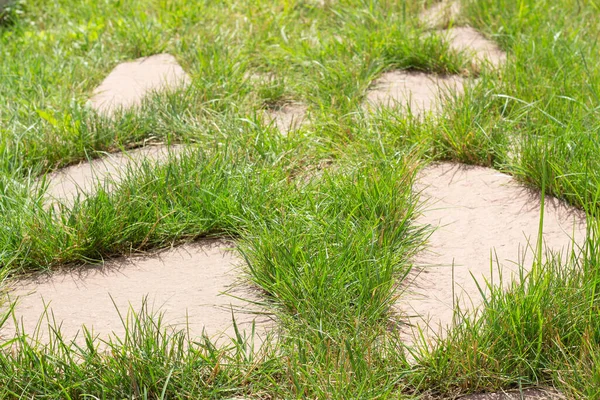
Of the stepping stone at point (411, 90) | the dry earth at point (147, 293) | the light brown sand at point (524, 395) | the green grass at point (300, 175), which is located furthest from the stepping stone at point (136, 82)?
the light brown sand at point (524, 395)

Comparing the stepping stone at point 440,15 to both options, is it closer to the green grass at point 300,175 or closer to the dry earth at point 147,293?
the green grass at point 300,175

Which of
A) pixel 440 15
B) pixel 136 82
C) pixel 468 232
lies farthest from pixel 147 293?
pixel 440 15

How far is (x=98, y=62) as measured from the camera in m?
4.50

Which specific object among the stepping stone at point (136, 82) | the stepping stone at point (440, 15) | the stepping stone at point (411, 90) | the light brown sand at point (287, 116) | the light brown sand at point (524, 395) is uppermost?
the stepping stone at point (440, 15)

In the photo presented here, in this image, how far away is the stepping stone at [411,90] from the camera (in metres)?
3.81

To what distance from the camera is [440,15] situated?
4.96m

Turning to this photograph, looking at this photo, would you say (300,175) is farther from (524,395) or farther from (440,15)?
(440,15)

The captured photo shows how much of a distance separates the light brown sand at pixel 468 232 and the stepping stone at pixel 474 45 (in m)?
1.15

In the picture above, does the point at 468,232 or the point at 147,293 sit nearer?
the point at 147,293

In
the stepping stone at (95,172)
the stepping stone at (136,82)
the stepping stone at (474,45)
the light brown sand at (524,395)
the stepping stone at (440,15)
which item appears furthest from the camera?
the stepping stone at (440,15)

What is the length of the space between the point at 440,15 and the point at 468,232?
7.88 ft

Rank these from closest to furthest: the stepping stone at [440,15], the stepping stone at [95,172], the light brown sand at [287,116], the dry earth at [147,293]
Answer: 1. the dry earth at [147,293]
2. the stepping stone at [95,172]
3. the light brown sand at [287,116]
4. the stepping stone at [440,15]

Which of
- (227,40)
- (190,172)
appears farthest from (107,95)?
(190,172)

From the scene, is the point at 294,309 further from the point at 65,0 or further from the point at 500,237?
the point at 65,0
